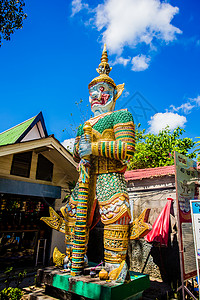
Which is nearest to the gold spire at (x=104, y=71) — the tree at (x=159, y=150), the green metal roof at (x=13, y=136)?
the green metal roof at (x=13, y=136)

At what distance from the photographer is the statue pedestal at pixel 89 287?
2543 mm

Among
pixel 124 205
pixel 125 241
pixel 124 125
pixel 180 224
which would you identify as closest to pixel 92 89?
pixel 124 125

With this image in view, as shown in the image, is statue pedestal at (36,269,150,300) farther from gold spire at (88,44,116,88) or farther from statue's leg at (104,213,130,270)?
gold spire at (88,44,116,88)

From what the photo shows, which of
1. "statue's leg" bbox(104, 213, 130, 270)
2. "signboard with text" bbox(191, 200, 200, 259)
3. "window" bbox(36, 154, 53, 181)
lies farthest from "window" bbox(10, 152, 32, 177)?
"signboard with text" bbox(191, 200, 200, 259)

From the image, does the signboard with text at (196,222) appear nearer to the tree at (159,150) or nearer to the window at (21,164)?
the window at (21,164)

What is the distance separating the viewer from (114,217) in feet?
9.73

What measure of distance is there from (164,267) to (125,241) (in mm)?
2768

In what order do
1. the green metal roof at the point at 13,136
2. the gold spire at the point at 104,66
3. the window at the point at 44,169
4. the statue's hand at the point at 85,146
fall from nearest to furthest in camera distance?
the statue's hand at the point at 85,146 < the gold spire at the point at 104,66 < the window at the point at 44,169 < the green metal roof at the point at 13,136

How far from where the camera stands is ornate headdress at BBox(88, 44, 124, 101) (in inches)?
154

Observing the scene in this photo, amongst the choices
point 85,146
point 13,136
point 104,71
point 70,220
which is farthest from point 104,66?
point 13,136

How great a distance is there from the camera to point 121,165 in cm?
343

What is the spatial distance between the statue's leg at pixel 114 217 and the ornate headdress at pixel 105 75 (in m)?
1.86

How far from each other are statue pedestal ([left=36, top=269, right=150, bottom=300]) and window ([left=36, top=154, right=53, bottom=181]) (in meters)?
3.85

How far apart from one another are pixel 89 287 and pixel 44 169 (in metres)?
4.78
